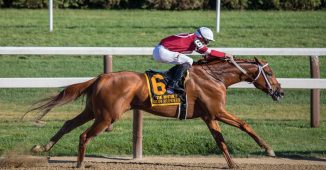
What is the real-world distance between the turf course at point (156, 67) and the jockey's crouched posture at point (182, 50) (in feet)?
5.56

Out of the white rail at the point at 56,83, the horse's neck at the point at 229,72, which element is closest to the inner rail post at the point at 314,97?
the white rail at the point at 56,83

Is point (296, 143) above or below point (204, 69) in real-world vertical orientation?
below

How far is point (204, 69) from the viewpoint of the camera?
1062 centimetres

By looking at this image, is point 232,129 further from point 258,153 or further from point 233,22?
point 233,22

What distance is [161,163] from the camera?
10828 mm

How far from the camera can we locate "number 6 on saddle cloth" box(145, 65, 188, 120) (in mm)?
10227

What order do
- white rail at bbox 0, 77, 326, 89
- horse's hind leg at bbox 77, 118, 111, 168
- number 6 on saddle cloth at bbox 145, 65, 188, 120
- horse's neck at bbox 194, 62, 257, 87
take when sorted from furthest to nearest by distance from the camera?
white rail at bbox 0, 77, 326, 89
horse's neck at bbox 194, 62, 257, 87
number 6 on saddle cloth at bbox 145, 65, 188, 120
horse's hind leg at bbox 77, 118, 111, 168

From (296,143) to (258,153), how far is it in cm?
81

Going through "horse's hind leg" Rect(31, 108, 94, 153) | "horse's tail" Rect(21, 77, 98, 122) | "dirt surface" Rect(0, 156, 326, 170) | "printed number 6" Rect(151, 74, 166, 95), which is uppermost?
"printed number 6" Rect(151, 74, 166, 95)

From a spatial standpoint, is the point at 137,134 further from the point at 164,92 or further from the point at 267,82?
the point at 267,82

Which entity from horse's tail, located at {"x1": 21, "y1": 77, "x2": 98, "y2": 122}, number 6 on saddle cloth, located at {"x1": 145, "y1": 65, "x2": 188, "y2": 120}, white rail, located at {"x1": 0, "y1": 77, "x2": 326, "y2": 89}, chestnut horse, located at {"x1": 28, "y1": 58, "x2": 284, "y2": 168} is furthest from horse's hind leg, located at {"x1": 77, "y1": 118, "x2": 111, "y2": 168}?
white rail, located at {"x1": 0, "y1": 77, "x2": 326, "y2": 89}

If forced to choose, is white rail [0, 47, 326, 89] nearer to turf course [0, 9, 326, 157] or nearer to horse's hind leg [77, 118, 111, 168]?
turf course [0, 9, 326, 157]

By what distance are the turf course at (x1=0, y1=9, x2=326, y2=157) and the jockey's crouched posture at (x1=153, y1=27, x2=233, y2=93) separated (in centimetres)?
170

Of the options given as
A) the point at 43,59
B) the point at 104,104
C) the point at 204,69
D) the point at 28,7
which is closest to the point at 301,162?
the point at 204,69
